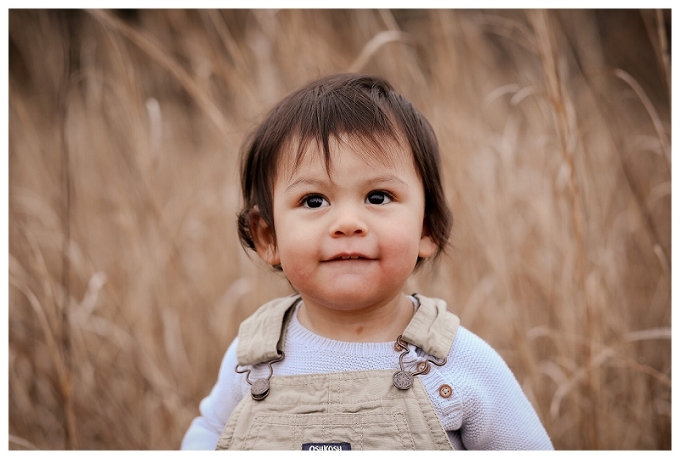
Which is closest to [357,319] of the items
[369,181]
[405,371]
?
[405,371]

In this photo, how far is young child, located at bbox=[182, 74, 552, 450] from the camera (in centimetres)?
84

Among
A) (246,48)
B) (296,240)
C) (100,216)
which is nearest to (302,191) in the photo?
(296,240)

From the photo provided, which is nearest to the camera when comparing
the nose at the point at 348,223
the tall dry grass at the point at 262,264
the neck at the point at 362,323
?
the nose at the point at 348,223

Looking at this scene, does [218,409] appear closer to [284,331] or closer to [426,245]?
[284,331]

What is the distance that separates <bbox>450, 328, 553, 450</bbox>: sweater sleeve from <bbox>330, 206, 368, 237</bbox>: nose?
0.25 metres

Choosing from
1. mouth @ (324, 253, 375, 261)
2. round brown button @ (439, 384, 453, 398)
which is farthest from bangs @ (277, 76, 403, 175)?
round brown button @ (439, 384, 453, 398)

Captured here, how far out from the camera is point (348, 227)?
82 cm

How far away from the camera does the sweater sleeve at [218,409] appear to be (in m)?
0.98

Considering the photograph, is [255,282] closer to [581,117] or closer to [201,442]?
[201,442]

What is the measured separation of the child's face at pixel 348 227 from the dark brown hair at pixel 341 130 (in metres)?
0.03

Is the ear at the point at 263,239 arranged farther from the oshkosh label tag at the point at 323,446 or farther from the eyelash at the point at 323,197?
the oshkosh label tag at the point at 323,446

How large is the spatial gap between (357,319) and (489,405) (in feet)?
0.75

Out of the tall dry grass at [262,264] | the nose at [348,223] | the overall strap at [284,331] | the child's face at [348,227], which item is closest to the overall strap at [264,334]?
the overall strap at [284,331]
